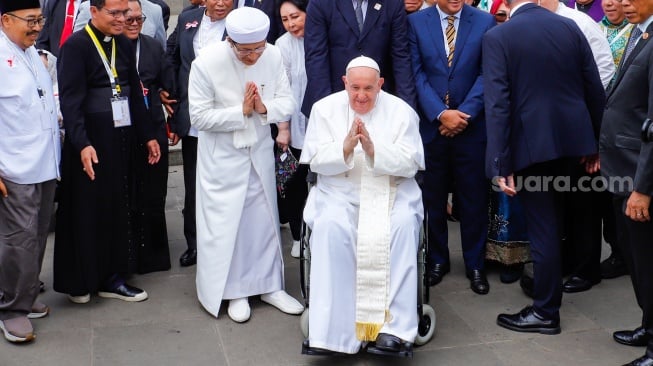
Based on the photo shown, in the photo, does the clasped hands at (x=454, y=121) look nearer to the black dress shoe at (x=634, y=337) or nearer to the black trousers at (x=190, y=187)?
the black dress shoe at (x=634, y=337)

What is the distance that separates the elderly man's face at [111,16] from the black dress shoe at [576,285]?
3122 mm

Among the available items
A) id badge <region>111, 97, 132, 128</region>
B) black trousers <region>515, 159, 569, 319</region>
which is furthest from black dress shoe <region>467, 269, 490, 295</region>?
id badge <region>111, 97, 132, 128</region>

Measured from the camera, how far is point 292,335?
15.6ft

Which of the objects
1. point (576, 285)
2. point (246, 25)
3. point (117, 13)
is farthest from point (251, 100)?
point (576, 285)

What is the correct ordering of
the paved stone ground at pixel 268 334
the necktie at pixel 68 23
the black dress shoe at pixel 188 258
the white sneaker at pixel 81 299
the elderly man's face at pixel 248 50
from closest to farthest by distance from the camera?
the paved stone ground at pixel 268 334
the elderly man's face at pixel 248 50
the white sneaker at pixel 81 299
the black dress shoe at pixel 188 258
the necktie at pixel 68 23

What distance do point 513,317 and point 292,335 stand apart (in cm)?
124

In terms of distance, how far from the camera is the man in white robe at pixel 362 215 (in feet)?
14.0

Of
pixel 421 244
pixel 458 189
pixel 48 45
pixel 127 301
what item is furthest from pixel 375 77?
pixel 48 45

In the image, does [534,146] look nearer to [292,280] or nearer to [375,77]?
[375,77]

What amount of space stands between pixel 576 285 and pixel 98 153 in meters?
3.02

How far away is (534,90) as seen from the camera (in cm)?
459

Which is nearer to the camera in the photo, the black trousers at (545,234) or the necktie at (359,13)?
the black trousers at (545,234)

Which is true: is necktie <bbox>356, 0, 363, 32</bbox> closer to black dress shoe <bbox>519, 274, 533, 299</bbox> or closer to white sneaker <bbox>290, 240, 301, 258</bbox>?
white sneaker <bbox>290, 240, 301, 258</bbox>

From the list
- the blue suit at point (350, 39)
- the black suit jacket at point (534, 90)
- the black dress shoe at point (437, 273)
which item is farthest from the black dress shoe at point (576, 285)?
the blue suit at point (350, 39)
